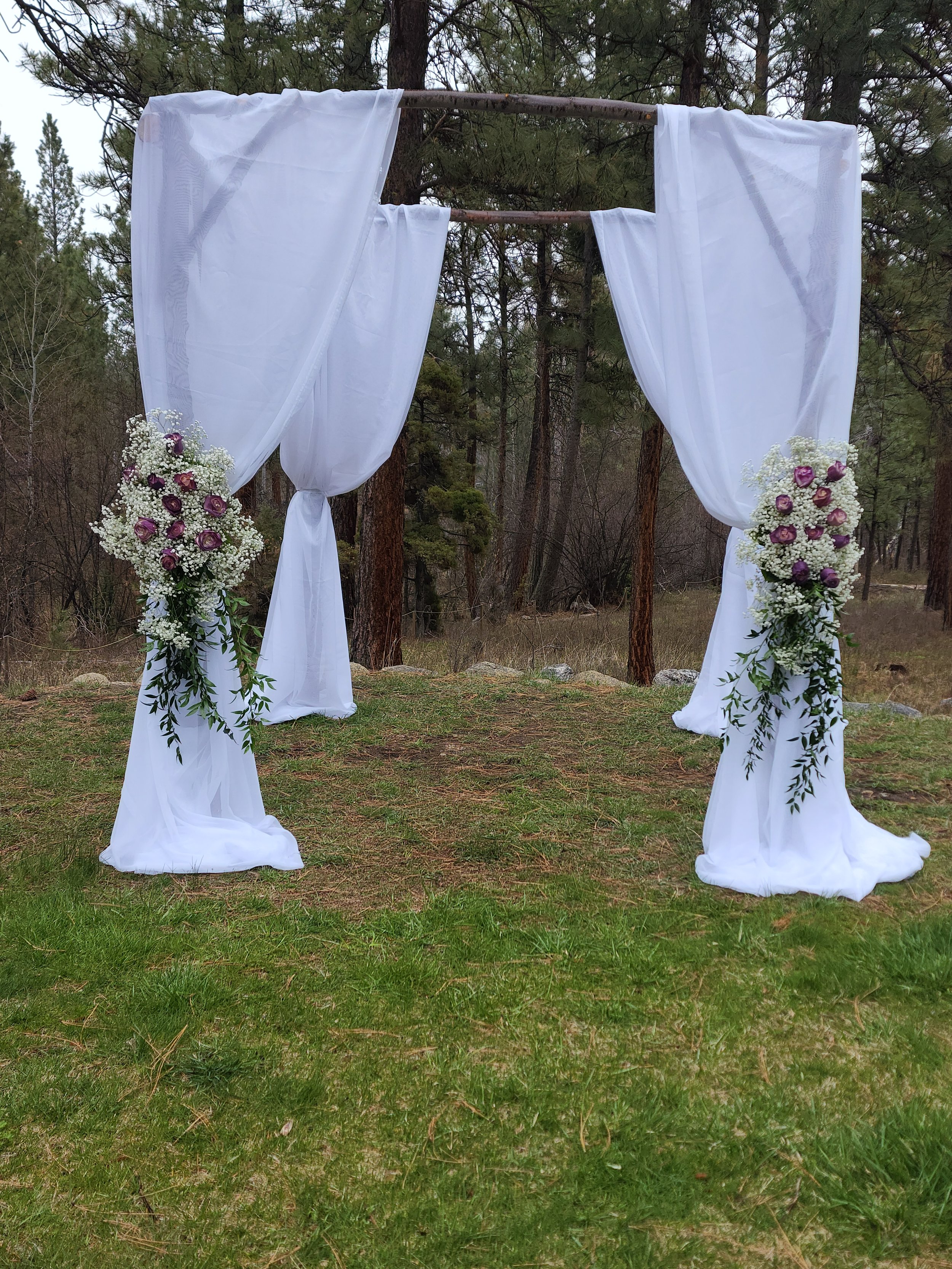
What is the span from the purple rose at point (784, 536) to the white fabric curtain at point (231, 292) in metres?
1.87

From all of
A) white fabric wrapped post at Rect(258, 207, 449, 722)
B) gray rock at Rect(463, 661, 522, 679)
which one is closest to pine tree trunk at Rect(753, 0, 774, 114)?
white fabric wrapped post at Rect(258, 207, 449, 722)

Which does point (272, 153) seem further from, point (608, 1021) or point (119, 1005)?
point (608, 1021)

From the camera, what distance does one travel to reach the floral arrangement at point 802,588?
3.10m

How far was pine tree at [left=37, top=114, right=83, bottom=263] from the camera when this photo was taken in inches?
657

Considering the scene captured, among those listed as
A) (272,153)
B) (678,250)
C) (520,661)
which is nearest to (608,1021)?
(678,250)

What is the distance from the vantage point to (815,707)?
10.2 feet

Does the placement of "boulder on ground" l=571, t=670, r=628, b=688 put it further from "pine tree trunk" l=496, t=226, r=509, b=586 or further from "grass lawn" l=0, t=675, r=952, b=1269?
"pine tree trunk" l=496, t=226, r=509, b=586

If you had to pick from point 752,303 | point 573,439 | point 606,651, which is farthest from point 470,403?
point 752,303

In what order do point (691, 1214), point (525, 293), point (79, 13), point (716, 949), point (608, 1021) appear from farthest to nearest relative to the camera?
point (525, 293) < point (79, 13) < point (716, 949) < point (608, 1021) < point (691, 1214)

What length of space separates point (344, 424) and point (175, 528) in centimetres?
218

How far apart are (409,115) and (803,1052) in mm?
8273

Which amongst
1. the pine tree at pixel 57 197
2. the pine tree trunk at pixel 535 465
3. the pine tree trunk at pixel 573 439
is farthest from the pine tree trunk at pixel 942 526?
the pine tree at pixel 57 197

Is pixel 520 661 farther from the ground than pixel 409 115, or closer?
closer

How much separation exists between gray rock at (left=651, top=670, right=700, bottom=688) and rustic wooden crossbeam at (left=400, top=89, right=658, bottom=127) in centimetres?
428
